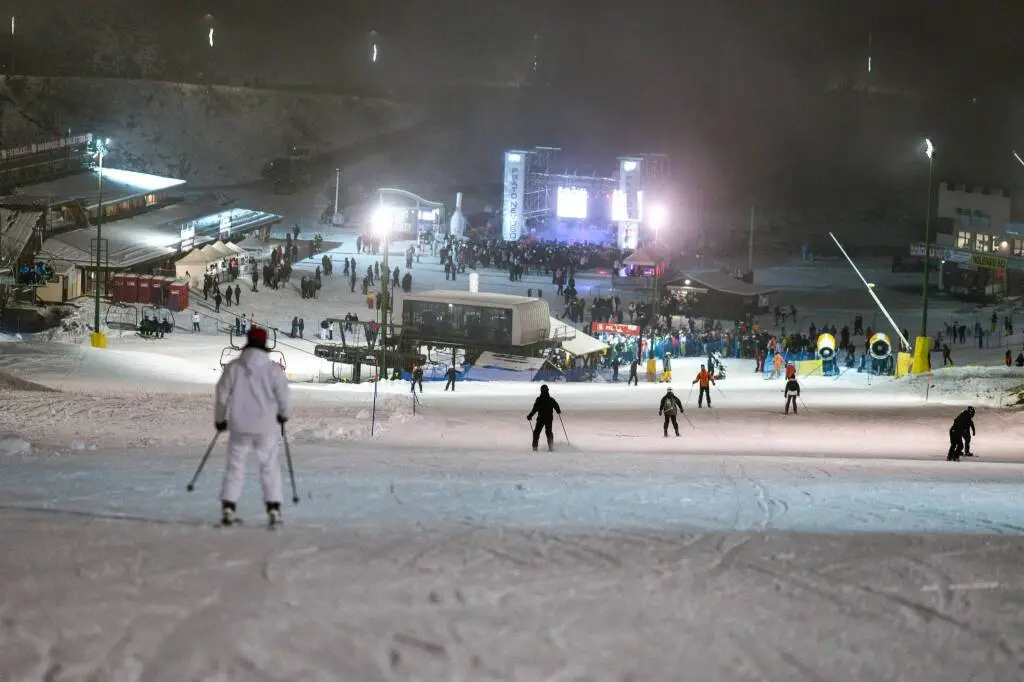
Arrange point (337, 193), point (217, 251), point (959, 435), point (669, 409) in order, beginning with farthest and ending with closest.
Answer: point (337, 193), point (217, 251), point (669, 409), point (959, 435)

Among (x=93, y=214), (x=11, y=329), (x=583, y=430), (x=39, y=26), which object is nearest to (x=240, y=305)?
(x=11, y=329)

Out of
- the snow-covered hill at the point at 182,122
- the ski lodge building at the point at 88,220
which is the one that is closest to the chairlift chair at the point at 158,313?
the ski lodge building at the point at 88,220

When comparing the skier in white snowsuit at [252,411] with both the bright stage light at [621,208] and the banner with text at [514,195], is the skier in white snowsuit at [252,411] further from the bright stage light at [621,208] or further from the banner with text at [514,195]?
the banner with text at [514,195]

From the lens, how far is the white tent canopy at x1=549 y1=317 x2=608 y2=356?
33000 millimetres

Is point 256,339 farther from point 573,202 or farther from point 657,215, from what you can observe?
point 573,202

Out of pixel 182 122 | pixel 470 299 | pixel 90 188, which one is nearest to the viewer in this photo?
pixel 470 299

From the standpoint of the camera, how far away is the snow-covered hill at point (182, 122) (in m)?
79.4

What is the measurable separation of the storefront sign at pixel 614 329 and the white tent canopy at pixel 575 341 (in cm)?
142

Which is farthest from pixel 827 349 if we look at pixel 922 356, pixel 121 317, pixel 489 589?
pixel 489 589

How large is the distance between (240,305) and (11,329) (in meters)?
8.64

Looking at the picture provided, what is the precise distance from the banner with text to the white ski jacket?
54581 mm

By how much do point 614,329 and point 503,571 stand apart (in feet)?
101

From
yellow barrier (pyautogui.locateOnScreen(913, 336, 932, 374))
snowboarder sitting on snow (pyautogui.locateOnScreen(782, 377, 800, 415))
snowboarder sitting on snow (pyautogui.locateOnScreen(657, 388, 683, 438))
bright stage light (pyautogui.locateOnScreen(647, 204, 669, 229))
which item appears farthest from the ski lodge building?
yellow barrier (pyautogui.locateOnScreen(913, 336, 932, 374))

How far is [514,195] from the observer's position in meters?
61.2
